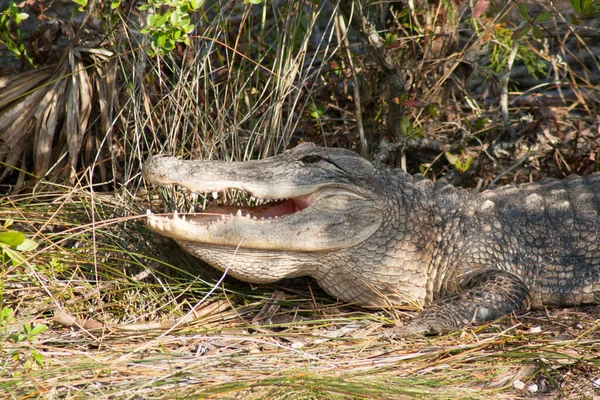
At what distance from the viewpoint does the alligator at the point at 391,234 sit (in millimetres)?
3488

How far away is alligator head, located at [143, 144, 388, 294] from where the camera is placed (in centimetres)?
344

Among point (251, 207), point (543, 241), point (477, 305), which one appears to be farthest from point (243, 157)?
point (543, 241)

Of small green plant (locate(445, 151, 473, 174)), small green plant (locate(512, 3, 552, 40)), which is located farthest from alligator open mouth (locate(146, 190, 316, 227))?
small green plant (locate(512, 3, 552, 40))

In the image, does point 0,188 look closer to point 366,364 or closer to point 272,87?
point 272,87

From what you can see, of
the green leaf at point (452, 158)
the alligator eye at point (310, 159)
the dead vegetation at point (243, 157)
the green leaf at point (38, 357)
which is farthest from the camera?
the green leaf at point (452, 158)

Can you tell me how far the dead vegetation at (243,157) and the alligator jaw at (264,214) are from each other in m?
0.35

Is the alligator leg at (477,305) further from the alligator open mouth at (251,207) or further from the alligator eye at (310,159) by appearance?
the alligator eye at (310,159)

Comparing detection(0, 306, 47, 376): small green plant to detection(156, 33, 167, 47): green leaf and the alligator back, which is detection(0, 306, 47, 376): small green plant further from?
the alligator back

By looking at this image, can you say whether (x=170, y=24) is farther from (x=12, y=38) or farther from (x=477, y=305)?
(x=477, y=305)

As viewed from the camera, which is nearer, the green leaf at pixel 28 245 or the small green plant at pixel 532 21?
the green leaf at pixel 28 245

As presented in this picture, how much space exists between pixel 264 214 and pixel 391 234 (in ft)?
2.22

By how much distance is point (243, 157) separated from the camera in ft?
14.1

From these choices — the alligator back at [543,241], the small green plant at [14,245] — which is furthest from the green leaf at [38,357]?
the alligator back at [543,241]

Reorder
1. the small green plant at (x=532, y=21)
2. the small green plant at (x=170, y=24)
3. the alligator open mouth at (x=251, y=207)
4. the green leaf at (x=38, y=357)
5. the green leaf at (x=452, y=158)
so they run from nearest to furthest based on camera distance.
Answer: the green leaf at (x=38, y=357) → the small green plant at (x=170, y=24) → the alligator open mouth at (x=251, y=207) → the small green plant at (x=532, y=21) → the green leaf at (x=452, y=158)
